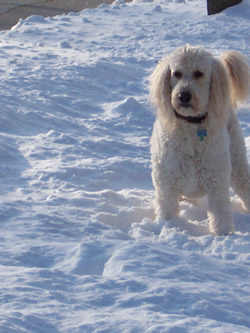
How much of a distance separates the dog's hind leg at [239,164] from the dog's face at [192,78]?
63 cm

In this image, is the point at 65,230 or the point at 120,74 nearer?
the point at 65,230

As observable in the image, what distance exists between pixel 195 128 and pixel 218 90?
324 millimetres

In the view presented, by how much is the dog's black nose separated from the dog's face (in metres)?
0.02

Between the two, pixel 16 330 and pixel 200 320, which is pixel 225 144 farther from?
pixel 16 330

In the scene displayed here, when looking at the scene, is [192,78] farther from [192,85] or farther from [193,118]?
[193,118]

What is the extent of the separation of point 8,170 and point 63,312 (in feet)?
8.86

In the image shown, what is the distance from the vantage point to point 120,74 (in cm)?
918

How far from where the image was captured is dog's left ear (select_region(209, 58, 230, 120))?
15.6 feet

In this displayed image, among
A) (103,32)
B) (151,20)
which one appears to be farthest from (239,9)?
(103,32)

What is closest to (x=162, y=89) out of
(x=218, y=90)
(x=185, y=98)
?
(x=185, y=98)

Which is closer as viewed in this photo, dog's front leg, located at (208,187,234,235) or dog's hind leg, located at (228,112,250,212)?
dog's front leg, located at (208,187,234,235)

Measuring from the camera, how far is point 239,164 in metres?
5.45

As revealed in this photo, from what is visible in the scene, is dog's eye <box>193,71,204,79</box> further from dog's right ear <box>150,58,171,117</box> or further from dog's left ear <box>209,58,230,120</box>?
dog's right ear <box>150,58,171,117</box>

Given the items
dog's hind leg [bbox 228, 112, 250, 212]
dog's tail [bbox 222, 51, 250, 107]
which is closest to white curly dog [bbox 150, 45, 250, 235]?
dog's tail [bbox 222, 51, 250, 107]
